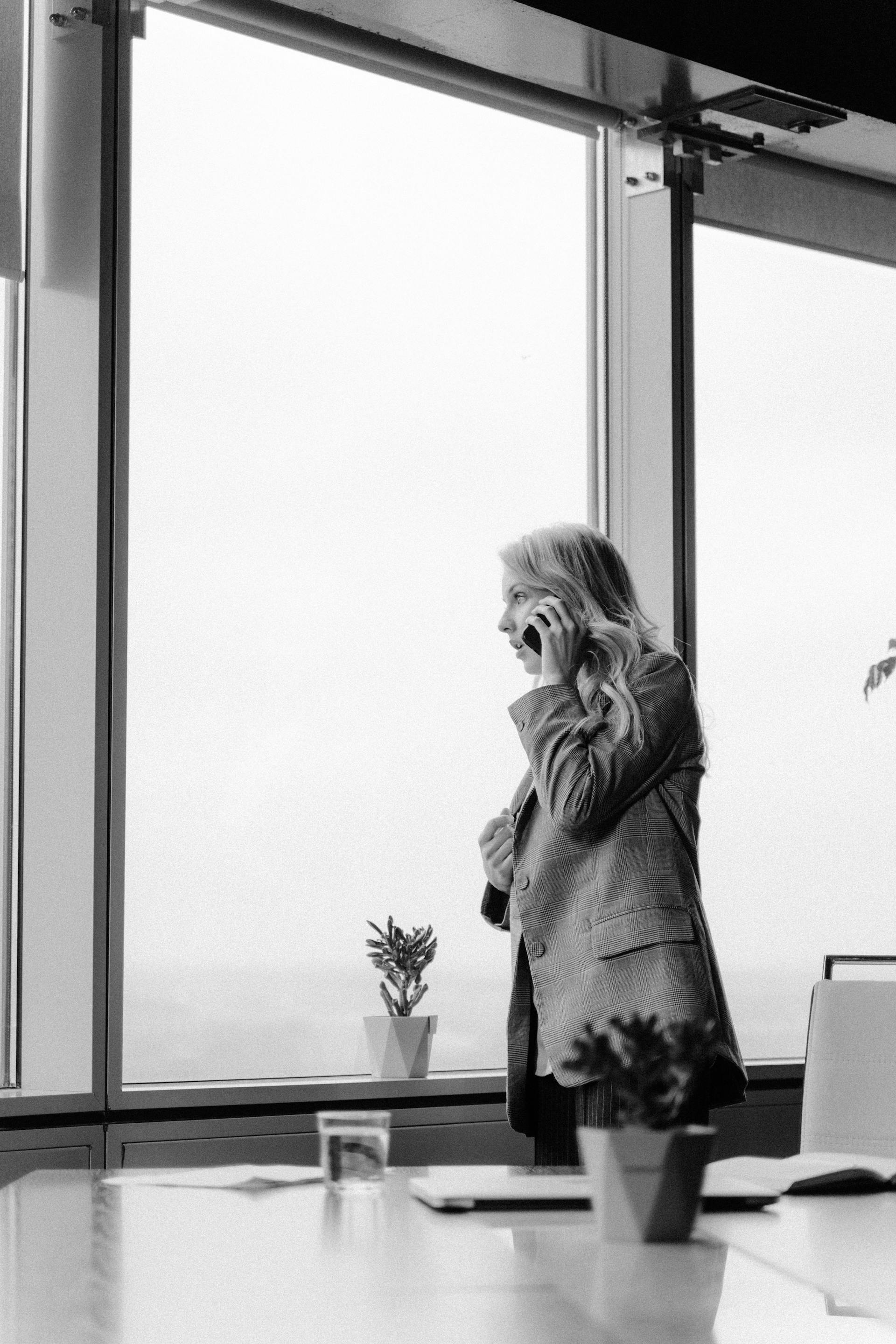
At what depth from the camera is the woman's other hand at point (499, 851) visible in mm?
2977

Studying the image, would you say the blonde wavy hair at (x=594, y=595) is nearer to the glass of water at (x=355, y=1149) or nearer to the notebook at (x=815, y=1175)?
the notebook at (x=815, y=1175)

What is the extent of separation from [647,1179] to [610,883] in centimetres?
132

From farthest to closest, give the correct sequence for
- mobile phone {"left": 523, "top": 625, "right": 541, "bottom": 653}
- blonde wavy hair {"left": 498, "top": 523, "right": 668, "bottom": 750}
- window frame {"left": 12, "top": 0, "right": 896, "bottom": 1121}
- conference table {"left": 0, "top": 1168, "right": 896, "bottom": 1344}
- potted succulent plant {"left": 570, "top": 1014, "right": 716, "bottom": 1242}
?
window frame {"left": 12, "top": 0, "right": 896, "bottom": 1121} < mobile phone {"left": 523, "top": 625, "right": 541, "bottom": 653} < blonde wavy hair {"left": 498, "top": 523, "right": 668, "bottom": 750} < potted succulent plant {"left": 570, "top": 1014, "right": 716, "bottom": 1242} < conference table {"left": 0, "top": 1168, "right": 896, "bottom": 1344}

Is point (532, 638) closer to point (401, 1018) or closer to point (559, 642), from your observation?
point (559, 642)

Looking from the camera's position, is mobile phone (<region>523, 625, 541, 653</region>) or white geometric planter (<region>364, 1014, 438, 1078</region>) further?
white geometric planter (<region>364, 1014, 438, 1078</region>)

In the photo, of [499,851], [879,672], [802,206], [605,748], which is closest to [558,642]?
[605,748]

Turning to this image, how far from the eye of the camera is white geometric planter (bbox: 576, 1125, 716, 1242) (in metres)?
1.47

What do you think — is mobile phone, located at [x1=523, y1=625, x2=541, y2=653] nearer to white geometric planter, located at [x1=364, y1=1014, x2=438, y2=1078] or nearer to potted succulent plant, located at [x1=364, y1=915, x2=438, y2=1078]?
potted succulent plant, located at [x1=364, y1=915, x2=438, y2=1078]

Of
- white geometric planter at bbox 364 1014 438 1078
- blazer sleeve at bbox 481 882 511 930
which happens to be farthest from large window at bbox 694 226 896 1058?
blazer sleeve at bbox 481 882 511 930

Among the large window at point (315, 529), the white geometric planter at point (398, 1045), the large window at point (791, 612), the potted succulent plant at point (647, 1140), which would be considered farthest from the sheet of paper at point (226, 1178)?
the large window at point (791, 612)

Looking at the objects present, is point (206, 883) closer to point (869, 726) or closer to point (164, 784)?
point (164, 784)

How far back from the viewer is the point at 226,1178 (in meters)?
2.06

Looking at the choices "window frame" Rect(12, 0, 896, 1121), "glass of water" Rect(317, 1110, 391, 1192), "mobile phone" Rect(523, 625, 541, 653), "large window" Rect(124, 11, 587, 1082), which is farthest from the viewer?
"large window" Rect(124, 11, 587, 1082)

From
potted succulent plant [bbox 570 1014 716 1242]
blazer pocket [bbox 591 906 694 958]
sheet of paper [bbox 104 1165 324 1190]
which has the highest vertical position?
blazer pocket [bbox 591 906 694 958]
